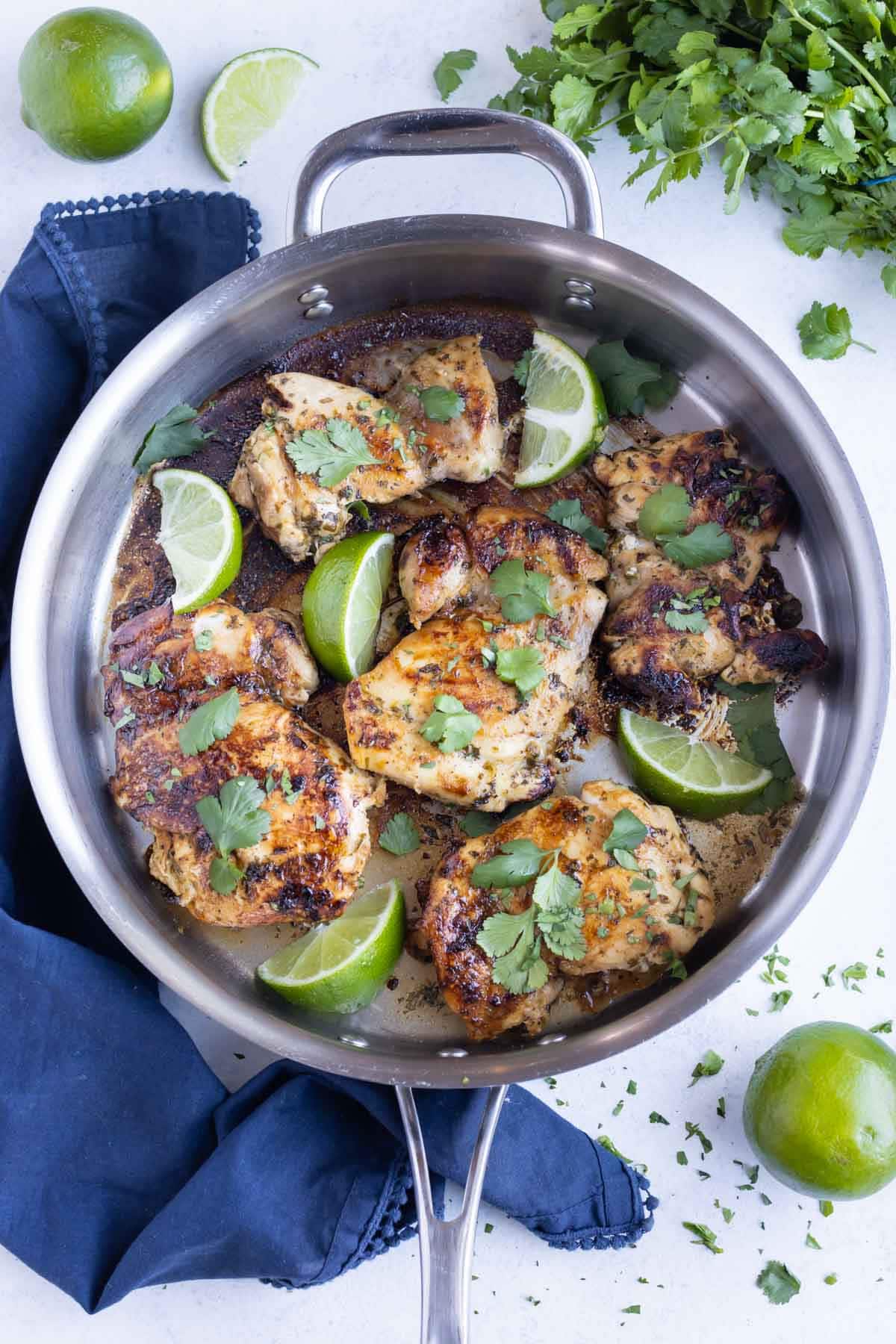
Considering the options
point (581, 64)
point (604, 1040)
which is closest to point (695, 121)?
point (581, 64)

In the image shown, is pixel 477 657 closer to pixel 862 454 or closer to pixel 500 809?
pixel 500 809

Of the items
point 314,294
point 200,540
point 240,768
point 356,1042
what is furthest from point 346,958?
point 314,294

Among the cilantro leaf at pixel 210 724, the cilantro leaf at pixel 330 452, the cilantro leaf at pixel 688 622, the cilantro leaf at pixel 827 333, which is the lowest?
the cilantro leaf at pixel 210 724

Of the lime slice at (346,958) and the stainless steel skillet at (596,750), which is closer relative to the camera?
the stainless steel skillet at (596,750)

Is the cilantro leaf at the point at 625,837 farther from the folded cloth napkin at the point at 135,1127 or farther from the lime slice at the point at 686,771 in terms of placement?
the folded cloth napkin at the point at 135,1127

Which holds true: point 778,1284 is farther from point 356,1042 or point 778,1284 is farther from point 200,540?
point 200,540

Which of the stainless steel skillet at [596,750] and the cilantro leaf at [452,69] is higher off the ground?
the cilantro leaf at [452,69]

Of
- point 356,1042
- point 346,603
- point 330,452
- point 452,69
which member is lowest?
point 356,1042

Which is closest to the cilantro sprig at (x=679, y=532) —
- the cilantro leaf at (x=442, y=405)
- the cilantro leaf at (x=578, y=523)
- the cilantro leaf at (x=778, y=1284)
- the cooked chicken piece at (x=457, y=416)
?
the cilantro leaf at (x=578, y=523)
